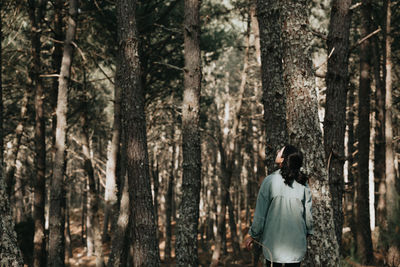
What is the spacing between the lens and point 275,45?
6.95 metres

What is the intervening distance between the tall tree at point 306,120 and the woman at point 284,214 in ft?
2.89

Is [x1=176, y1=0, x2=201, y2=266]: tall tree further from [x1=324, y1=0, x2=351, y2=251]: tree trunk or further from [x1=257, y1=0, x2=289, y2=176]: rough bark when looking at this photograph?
[x1=324, y1=0, x2=351, y2=251]: tree trunk

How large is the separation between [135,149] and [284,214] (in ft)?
11.3

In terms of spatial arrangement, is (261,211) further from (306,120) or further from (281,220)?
(306,120)

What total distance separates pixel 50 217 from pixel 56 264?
1.04m

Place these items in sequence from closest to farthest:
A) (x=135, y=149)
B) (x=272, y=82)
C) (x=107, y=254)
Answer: (x=272, y=82), (x=135, y=149), (x=107, y=254)

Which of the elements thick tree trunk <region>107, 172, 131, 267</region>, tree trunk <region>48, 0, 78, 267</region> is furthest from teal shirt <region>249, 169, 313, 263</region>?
tree trunk <region>48, 0, 78, 267</region>

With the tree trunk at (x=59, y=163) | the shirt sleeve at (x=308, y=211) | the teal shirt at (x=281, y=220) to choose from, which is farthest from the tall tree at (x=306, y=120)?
the tree trunk at (x=59, y=163)

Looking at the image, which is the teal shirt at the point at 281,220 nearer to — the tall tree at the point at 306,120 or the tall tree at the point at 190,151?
the tall tree at the point at 306,120

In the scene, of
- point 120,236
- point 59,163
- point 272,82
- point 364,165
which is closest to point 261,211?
point 272,82

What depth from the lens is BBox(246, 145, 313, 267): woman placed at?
14.1 feet

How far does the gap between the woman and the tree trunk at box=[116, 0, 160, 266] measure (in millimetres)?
3059

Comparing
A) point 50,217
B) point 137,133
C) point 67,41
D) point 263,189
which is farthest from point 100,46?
point 263,189

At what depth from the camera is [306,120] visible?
17.6ft
